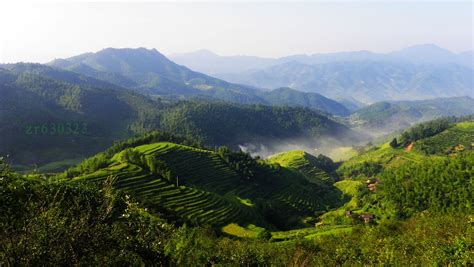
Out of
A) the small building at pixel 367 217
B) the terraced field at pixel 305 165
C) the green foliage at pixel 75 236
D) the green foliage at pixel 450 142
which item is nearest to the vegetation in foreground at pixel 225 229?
the green foliage at pixel 75 236

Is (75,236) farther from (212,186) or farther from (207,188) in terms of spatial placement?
(212,186)

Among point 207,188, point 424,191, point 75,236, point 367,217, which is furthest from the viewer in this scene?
point 207,188

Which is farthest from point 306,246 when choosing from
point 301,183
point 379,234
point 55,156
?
point 55,156

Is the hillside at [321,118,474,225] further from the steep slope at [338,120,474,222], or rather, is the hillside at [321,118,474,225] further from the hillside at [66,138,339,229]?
the hillside at [66,138,339,229]

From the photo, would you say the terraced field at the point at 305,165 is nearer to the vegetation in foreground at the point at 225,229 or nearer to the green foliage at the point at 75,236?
the vegetation in foreground at the point at 225,229

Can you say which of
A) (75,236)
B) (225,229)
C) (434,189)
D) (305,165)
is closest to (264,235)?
(225,229)

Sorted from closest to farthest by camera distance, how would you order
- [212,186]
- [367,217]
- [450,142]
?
[367,217] → [212,186] → [450,142]

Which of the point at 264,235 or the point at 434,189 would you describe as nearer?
the point at 264,235

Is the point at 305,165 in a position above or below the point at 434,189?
below
